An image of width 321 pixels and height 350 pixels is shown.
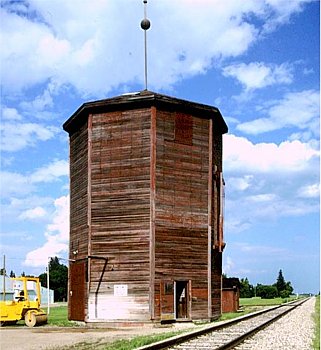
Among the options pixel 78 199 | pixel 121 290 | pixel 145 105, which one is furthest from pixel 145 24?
pixel 121 290

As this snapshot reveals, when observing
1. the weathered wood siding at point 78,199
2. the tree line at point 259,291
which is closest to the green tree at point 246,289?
the tree line at point 259,291

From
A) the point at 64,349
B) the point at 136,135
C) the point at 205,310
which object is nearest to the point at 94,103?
the point at 136,135

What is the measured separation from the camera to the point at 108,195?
29.3 metres

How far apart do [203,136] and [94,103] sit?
5606 mm

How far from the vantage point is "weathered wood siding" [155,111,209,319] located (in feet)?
93.9

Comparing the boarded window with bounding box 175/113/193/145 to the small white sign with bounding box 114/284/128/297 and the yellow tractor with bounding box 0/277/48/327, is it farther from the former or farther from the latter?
the yellow tractor with bounding box 0/277/48/327

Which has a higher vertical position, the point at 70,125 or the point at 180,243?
the point at 70,125

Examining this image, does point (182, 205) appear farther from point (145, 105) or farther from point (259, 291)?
point (259, 291)

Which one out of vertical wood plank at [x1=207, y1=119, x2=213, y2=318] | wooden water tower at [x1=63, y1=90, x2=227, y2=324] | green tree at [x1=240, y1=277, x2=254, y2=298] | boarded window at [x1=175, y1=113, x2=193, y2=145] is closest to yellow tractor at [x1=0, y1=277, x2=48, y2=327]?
wooden water tower at [x1=63, y1=90, x2=227, y2=324]

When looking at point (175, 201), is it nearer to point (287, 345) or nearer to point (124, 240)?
point (124, 240)

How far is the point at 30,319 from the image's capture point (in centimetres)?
2769

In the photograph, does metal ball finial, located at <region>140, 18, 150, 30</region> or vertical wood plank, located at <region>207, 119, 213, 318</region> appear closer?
vertical wood plank, located at <region>207, 119, 213, 318</region>

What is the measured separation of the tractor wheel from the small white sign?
3.80m

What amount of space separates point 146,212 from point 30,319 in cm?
706
